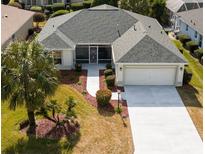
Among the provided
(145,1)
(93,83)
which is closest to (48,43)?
(93,83)

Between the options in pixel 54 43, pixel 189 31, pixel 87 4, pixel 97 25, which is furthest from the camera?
pixel 87 4

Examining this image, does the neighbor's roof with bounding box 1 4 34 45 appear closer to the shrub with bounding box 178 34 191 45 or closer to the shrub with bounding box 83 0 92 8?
the shrub with bounding box 83 0 92 8

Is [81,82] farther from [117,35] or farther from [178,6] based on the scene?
[178,6]

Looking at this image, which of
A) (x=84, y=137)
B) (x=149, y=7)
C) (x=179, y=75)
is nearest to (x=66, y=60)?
(x=179, y=75)

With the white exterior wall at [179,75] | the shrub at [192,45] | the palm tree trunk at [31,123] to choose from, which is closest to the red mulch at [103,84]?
the white exterior wall at [179,75]

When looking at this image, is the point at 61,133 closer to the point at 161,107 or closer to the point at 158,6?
the point at 161,107

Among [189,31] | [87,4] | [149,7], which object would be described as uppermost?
[149,7]

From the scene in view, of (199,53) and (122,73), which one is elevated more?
(199,53)
